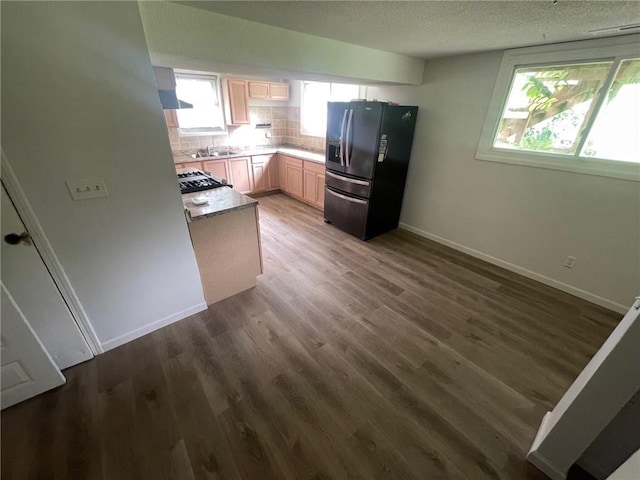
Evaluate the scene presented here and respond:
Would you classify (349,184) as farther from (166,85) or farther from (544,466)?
(544,466)

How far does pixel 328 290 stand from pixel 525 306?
71.7 inches

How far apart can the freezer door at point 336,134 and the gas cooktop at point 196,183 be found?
1.50 m

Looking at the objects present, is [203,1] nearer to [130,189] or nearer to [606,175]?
[130,189]

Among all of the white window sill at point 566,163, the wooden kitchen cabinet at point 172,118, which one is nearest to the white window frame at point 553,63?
the white window sill at point 566,163

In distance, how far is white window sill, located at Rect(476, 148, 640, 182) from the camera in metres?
2.06

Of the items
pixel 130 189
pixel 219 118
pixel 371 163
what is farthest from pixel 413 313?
pixel 219 118

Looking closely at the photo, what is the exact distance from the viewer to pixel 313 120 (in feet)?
15.5

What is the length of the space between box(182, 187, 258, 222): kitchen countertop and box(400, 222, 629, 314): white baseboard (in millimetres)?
2549

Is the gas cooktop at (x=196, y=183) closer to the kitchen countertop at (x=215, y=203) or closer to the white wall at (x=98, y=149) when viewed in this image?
the kitchen countertop at (x=215, y=203)

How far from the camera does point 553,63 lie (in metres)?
2.24

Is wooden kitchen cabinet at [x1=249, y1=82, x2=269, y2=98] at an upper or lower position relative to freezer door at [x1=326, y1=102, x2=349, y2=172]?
upper

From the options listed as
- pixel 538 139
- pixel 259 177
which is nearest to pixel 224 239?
pixel 259 177

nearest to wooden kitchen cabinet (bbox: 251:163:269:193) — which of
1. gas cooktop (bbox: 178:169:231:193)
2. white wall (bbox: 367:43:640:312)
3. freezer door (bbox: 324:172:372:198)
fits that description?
freezer door (bbox: 324:172:372:198)

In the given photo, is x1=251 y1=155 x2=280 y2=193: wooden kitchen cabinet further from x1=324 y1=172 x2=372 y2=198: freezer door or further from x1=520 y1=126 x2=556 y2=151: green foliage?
x1=520 y1=126 x2=556 y2=151: green foliage
